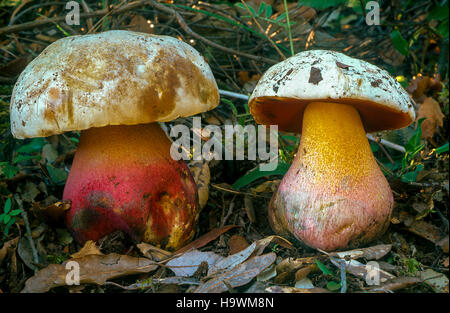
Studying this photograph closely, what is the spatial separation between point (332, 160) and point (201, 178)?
671 millimetres

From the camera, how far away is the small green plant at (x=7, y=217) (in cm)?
142

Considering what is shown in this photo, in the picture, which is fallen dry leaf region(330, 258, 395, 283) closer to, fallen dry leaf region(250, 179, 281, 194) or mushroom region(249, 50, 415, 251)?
mushroom region(249, 50, 415, 251)

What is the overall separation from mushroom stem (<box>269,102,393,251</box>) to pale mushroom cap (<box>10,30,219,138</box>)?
1.49ft

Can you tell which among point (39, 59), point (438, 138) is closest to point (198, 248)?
point (39, 59)

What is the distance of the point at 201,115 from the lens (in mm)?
2309

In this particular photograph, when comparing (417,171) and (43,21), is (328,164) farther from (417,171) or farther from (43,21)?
(43,21)

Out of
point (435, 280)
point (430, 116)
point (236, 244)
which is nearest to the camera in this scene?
point (435, 280)

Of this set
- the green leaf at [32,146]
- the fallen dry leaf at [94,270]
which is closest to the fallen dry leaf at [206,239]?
the fallen dry leaf at [94,270]

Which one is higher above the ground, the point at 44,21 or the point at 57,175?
the point at 44,21

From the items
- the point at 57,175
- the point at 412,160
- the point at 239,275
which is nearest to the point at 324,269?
the point at 239,275

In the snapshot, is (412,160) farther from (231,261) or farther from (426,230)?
(231,261)

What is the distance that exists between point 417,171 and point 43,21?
196cm

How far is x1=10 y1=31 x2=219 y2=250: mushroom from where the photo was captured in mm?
1127

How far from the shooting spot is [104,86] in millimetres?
1117
